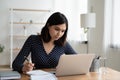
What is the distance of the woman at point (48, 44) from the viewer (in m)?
1.95

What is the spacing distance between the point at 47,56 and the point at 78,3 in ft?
10.2

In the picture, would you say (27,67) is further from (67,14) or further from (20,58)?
(67,14)

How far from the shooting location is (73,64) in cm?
168

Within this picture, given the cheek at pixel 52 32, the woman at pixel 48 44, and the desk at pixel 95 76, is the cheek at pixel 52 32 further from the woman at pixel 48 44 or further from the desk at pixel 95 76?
the desk at pixel 95 76

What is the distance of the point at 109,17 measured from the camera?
3834mm

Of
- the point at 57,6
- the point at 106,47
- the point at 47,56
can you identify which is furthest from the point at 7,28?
the point at 47,56

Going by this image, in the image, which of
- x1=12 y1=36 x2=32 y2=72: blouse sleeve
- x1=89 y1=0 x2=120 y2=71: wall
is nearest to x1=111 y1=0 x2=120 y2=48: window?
x1=89 y1=0 x2=120 y2=71: wall

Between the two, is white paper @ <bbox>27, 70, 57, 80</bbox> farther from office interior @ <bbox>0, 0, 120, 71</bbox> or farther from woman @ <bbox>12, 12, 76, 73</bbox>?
office interior @ <bbox>0, 0, 120, 71</bbox>

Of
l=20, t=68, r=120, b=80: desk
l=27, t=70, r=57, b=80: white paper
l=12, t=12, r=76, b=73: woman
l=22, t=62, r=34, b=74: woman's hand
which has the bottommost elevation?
l=20, t=68, r=120, b=80: desk

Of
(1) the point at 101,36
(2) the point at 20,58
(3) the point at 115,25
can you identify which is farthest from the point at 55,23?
(1) the point at 101,36

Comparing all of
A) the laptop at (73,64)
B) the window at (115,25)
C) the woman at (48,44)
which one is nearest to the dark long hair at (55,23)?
the woman at (48,44)

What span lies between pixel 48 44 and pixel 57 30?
9.0 inches

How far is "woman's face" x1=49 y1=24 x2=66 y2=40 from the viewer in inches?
76.3

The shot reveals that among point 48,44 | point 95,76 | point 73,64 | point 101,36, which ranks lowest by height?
point 95,76
